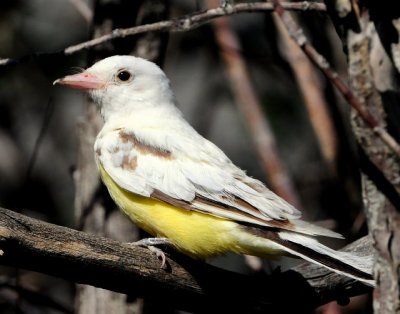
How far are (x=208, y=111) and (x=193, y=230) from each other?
383cm

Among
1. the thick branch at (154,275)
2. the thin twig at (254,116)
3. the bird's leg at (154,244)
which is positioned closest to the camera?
the thick branch at (154,275)

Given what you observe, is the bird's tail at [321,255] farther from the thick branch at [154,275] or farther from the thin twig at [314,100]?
the thin twig at [314,100]

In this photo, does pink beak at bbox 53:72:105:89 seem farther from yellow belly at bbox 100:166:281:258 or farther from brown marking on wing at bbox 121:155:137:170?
yellow belly at bbox 100:166:281:258

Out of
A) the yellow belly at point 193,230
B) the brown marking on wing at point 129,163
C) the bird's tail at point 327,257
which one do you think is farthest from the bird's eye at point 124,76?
the bird's tail at point 327,257

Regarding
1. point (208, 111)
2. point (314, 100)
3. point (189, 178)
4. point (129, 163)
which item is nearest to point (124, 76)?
point (129, 163)

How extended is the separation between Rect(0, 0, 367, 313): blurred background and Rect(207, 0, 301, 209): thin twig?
1cm

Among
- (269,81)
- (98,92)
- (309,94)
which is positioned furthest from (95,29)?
(269,81)

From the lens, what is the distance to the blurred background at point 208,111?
19.3ft

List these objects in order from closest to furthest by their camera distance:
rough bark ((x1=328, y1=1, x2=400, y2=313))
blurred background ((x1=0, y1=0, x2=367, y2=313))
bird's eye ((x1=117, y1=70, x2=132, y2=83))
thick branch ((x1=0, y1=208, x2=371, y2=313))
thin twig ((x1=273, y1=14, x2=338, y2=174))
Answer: rough bark ((x1=328, y1=1, x2=400, y2=313)) → thick branch ((x1=0, y1=208, x2=371, y2=313)) → bird's eye ((x1=117, y1=70, x2=132, y2=83)) → thin twig ((x1=273, y1=14, x2=338, y2=174)) → blurred background ((x1=0, y1=0, x2=367, y2=313))

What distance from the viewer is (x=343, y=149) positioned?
5.88 m

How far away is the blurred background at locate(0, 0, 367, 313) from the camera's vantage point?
19.3 ft

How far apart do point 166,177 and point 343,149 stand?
7.32ft

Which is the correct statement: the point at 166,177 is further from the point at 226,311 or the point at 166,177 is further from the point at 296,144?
the point at 296,144

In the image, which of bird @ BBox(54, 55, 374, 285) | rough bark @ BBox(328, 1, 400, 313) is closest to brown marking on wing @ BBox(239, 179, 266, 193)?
bird @ BBox(54, 55, 374, 285)
